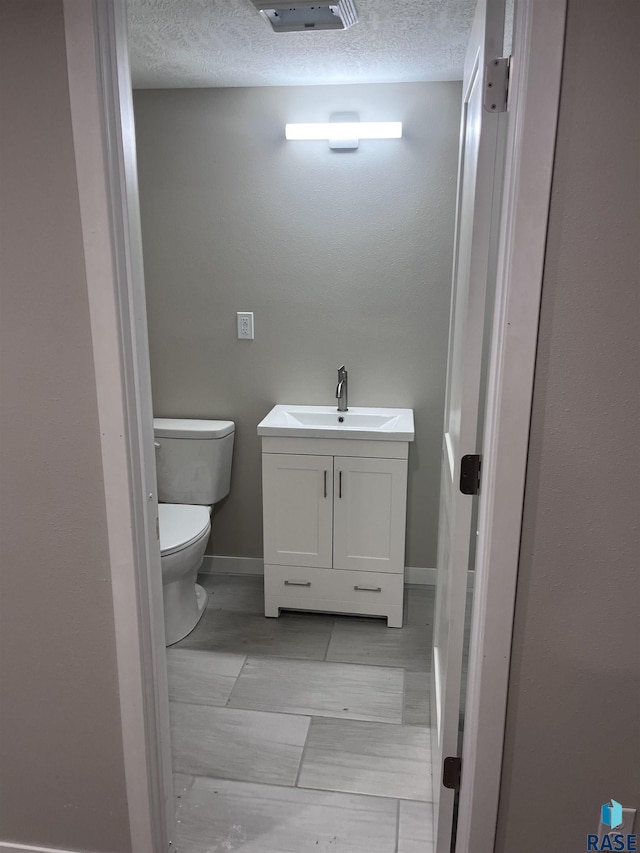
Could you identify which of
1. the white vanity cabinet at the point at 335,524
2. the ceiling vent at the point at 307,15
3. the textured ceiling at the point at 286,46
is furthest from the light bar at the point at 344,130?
the white vanity cabinet at the point at 335,524

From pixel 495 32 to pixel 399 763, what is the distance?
1908 millimetres

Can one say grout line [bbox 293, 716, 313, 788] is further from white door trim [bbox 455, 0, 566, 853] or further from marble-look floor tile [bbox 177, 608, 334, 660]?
white door trim [bbox 455, 0, 566, 853]

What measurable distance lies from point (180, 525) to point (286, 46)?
1.77m

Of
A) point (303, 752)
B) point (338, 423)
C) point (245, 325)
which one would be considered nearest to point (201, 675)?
point (303, 752)

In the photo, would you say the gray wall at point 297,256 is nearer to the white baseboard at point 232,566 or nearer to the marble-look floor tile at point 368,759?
the white baseboard at point 232,566

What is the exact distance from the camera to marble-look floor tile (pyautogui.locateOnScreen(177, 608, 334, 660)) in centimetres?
255

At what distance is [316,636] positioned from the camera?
2654 millimetres

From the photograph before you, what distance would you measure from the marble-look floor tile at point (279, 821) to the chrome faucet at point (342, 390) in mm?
1489

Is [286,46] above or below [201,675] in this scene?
above

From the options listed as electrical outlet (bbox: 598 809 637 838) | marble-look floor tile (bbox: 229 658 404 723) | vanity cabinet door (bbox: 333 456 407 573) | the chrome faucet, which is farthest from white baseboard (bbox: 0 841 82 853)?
the chrome faucet

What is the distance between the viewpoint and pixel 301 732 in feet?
6.87

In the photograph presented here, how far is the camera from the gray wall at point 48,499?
3.92 ft

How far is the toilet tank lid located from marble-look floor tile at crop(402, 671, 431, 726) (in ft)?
4.13

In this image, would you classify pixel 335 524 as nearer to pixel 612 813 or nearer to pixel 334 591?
pixel 334 591
